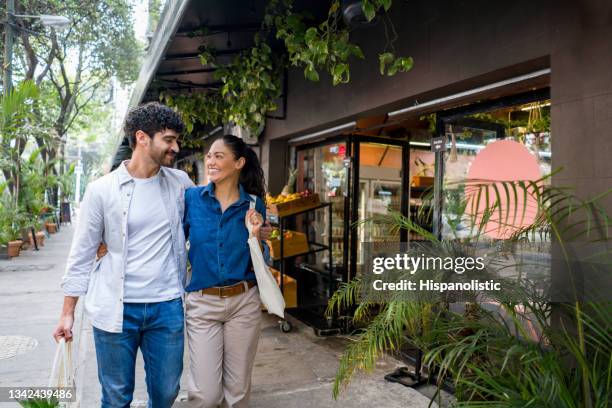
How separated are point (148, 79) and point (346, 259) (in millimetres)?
3141

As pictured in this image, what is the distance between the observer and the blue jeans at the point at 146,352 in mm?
2291

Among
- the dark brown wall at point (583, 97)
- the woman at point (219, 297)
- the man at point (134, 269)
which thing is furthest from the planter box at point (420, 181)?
the man at point (134, 269)

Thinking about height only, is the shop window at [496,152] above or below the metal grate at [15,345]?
above

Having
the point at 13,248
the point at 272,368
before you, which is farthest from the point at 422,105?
the point at 13,248

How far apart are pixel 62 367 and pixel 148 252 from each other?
0.63 meters

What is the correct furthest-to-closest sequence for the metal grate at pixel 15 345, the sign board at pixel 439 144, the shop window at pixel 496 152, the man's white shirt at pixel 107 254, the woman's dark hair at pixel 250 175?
1. the metal grate at pixel 15 345
2. the sign board at pixel 439 144
3. the shop window at pixel 496 152
4. the woman's dark hair at pixel 250 175
5. the man's white shirt at pixel 107 254

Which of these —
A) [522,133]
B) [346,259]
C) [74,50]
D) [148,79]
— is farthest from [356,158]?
[74,50]

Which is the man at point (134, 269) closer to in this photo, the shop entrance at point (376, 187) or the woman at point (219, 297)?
the woman at point (219, 297)

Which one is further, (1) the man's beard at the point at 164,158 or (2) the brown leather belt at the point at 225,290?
(2) the brown leather belt at the point at 225,290

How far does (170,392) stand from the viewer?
7.95 ft

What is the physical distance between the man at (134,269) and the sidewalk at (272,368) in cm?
131

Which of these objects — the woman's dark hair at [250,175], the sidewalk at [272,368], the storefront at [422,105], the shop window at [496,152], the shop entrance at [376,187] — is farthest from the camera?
the shop entrance at [376,187]

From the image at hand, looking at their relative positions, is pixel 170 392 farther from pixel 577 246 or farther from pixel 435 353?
pixel 577 246

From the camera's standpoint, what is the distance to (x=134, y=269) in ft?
7.67
